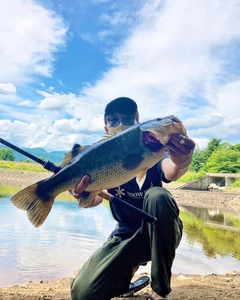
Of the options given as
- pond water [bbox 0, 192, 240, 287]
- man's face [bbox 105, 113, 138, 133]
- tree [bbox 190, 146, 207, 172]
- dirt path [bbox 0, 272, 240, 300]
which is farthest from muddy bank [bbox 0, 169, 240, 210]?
man's face [bbox 105, 113, 138, 133]

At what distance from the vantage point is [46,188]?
2.81m

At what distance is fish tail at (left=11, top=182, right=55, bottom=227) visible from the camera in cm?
275

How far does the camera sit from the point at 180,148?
2740mm

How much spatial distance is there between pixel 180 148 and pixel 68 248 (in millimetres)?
6732

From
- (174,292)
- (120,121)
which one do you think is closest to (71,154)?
(120,121)

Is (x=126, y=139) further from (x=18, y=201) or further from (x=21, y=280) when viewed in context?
(x=21, y=280)

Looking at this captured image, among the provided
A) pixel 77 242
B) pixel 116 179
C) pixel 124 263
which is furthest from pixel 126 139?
pixel 77 242

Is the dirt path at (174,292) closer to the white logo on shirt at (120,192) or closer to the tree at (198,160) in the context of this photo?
the white logo on shirt at (120,192)

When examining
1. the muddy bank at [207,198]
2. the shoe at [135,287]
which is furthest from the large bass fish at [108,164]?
the muddy bank at [207,198]

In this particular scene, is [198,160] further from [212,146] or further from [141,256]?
[141,256]

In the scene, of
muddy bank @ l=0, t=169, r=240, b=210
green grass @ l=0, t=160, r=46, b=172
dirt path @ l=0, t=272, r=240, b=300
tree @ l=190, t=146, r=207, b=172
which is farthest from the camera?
tree @ l=190, t=146, r=207, b=172

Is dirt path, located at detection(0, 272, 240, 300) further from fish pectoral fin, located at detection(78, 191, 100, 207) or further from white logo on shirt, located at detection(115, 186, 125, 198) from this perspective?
fish pectoral fin, located at detection(78, 191, 100, 207)

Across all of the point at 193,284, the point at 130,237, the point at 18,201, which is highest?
the point at 18,201

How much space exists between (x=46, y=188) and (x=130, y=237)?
102 centimetres
